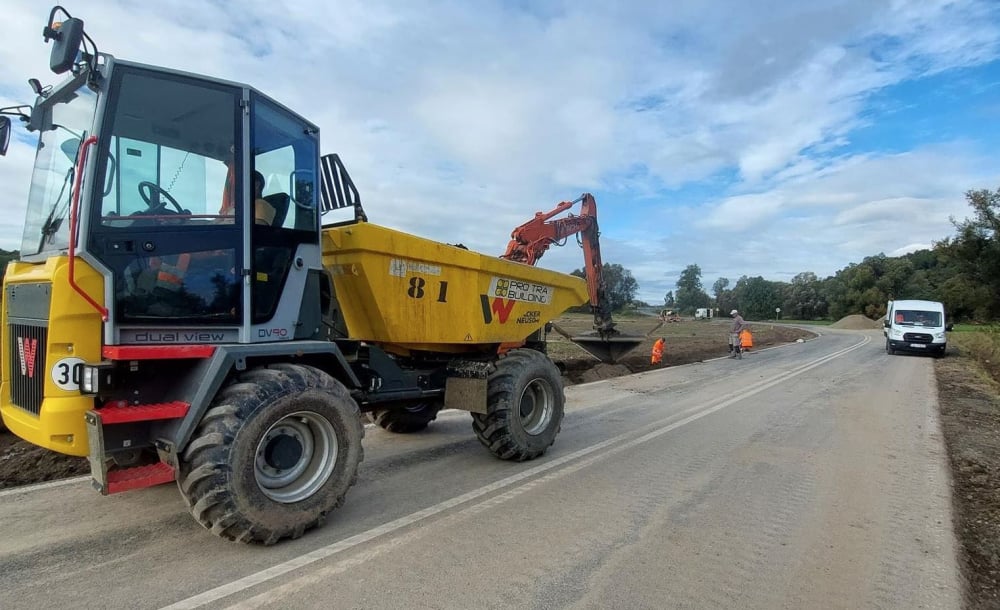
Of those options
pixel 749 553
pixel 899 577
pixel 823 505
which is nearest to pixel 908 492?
pixel 823 505

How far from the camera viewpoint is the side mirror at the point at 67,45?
313 cm

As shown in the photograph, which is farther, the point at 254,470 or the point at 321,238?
the point at 321,238

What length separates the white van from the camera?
21.3 meters

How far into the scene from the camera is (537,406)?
6461 mm

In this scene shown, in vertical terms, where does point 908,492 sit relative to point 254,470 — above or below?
below

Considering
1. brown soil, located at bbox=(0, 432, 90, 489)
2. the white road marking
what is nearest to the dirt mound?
the white road marking

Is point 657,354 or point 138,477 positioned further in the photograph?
point 657,354

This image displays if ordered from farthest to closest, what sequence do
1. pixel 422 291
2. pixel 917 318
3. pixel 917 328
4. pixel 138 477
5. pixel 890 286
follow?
pixel 890 286 → pixel 917 318 → pixel 917 328 → pixel 422 291 → pixel 138 477

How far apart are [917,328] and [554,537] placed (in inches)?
925

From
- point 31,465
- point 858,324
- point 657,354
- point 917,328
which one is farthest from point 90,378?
point 858,324

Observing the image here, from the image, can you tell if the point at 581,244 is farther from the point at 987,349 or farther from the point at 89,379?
the point at 987,349

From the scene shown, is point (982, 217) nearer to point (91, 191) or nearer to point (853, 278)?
point (91, 191)

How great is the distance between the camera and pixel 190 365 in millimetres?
3777

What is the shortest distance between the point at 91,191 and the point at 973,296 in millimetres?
37336
